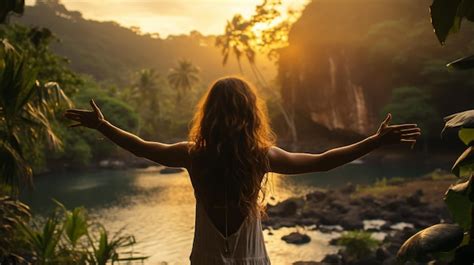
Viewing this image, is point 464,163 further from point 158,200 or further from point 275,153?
point 158,200

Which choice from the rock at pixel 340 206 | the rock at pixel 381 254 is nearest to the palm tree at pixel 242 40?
the rock at pixel 340 206

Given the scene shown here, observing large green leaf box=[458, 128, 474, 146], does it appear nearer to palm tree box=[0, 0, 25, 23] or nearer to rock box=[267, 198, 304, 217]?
palm tree box=[0, 0, 25, 23]

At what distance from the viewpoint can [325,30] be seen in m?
31.2

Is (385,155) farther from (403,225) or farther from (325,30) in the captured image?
(403,225)

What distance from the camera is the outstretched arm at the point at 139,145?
5.25 ft

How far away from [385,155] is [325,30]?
9459mm

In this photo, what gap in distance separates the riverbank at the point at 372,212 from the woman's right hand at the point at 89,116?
7.81 metres

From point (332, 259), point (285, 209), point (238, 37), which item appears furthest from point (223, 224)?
point (238, 37)

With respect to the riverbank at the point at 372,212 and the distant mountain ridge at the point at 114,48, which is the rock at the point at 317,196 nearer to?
the riverbank at the point at 372,212

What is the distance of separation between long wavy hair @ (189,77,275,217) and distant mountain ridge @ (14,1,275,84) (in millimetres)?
53644

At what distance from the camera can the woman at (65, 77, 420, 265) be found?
1.50 meters

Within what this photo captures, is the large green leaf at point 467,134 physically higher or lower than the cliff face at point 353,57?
lower

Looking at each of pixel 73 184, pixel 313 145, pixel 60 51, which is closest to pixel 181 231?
pixel 73 184

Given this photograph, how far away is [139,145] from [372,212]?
38.5 feet
